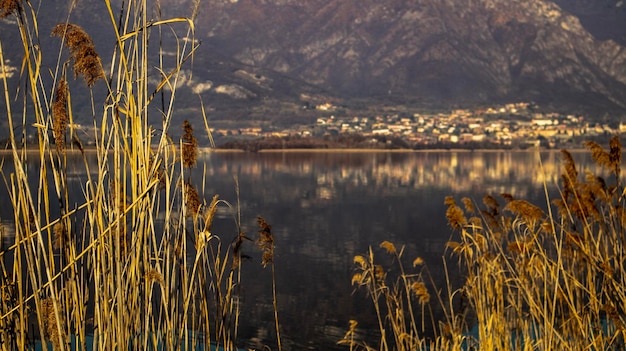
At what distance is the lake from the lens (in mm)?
11484

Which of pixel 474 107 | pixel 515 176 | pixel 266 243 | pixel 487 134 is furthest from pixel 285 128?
pixel 266 243

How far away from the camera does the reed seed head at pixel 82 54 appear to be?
73.9 inches

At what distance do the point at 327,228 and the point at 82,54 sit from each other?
73.2ft

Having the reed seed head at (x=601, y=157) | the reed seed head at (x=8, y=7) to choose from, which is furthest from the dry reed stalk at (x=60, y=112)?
the reed seed head at (x=601, y=157)

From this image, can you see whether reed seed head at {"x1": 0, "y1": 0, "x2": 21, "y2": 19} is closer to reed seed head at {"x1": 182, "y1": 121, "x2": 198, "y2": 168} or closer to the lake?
the lake

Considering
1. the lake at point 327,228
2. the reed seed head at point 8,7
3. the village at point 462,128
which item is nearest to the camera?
the reed seed head at point 8,7

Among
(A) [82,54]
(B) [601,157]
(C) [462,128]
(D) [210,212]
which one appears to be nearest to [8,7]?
(A) [82,54]

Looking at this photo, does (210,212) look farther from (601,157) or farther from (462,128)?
(462,128)

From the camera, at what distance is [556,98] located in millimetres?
195875

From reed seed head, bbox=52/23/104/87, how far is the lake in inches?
13.2

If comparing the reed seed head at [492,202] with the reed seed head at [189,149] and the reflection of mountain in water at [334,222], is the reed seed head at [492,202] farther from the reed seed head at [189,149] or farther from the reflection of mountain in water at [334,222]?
the reed seed head at [189,149]

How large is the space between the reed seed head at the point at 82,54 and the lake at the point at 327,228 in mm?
336

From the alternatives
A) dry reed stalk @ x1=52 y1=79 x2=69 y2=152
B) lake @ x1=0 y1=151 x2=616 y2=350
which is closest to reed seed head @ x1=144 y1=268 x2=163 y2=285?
lake @ x1=0 y1=151 x2=616 y2=350

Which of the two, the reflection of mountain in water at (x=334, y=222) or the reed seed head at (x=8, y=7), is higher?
the reed seed head at (x=8, y=7)
